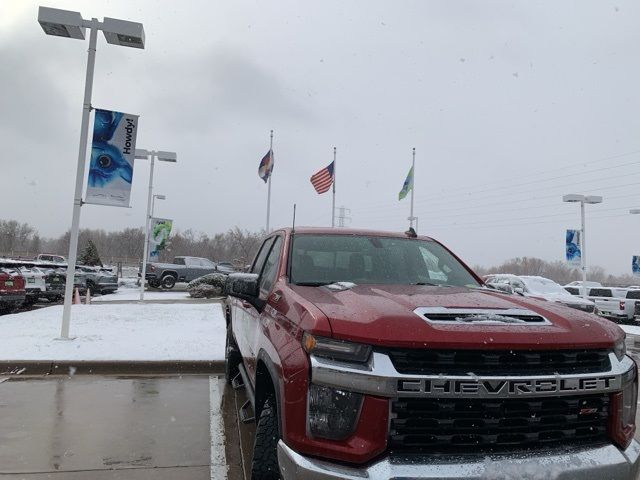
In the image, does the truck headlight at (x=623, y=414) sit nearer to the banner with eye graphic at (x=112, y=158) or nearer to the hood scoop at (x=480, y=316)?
the hood scoop at (x=480, y=316)

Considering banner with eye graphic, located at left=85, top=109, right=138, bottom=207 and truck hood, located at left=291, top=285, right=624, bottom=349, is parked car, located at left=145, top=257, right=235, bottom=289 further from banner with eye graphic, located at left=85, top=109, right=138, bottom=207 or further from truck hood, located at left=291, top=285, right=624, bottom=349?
truck hood, located at left=291, top=285, right=624, bottom=349

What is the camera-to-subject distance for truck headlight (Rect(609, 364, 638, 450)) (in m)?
2.43

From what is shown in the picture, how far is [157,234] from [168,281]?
5539 mm

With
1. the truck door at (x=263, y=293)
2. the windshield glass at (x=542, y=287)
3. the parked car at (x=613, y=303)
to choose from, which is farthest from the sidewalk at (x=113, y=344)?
the parked car at (x=613, y=303)

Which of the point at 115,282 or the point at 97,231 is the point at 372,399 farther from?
the point at 97,231

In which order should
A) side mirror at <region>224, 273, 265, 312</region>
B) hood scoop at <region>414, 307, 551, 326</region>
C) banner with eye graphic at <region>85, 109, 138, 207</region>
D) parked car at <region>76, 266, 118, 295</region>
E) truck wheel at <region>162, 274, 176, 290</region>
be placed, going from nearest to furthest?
hood scoop at <region>414, 307, 551, 326</region>, side mirror at <region>224, 273, 265, 312</region>, banner with eye graphic at <region>85, 109, 138, 207</region>, parked car at <region>76, 266, 118, 295</region>, truck wheel at <region>162, 274, 176, 290</region>

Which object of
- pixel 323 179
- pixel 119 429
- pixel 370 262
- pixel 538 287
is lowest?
pixel 119 429

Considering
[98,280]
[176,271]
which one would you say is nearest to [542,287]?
[98,280]

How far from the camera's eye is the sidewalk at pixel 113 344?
6773 mm

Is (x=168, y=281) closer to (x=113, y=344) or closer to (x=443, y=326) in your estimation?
(x=113, y=344)

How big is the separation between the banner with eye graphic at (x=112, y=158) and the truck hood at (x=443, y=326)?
6.94 m

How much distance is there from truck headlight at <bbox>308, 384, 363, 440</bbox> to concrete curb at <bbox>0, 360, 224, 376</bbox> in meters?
5.13

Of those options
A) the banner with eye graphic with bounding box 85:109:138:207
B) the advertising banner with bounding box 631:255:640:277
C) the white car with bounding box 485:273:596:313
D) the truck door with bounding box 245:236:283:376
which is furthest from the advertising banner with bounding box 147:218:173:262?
the advertising banner with bounding box 631:255:640:277

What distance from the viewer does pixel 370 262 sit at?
3826 mm
